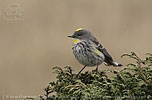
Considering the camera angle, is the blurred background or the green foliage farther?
the blurred background

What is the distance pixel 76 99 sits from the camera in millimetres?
2033

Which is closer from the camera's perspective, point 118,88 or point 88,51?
point 118,88

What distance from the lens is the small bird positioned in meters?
4.82

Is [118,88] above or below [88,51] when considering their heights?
below

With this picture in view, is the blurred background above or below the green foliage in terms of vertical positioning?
above

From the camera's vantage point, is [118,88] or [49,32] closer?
[118,88]

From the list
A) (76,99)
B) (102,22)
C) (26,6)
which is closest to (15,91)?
(26,6)

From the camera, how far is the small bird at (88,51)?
482cm

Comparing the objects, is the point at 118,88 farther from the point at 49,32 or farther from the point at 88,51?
the point at 49,32

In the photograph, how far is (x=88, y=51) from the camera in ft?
16.4

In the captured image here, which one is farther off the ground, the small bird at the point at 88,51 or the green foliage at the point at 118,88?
the small bird at the point at 88,51

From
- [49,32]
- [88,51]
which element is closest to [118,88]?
[88,51]

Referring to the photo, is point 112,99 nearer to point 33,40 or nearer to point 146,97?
point 146,97

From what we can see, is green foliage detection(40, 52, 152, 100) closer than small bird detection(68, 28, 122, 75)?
Yes
